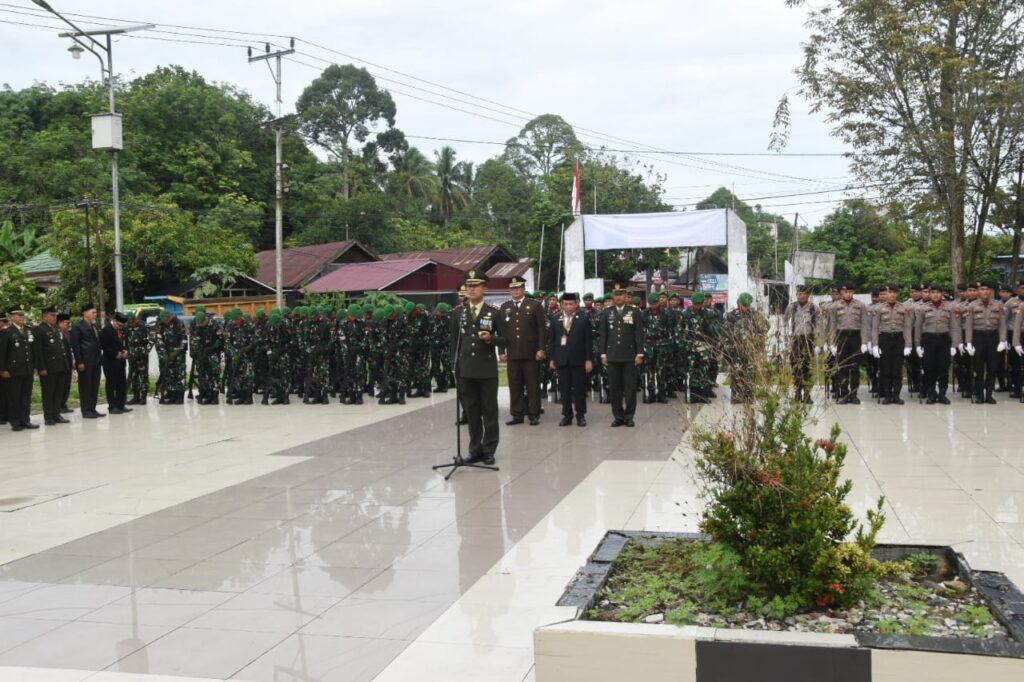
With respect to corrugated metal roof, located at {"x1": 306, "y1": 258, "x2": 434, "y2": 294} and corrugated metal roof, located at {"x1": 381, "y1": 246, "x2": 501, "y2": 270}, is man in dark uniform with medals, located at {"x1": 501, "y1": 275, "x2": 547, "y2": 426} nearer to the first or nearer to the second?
corrugated metal roof, located at {"x1": 306, "y1": 258, "x2": 434, "y2": 294}

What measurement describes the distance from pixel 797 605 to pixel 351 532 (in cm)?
348

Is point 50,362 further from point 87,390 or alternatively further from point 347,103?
point 347,103

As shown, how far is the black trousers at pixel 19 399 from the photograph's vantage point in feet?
41.1

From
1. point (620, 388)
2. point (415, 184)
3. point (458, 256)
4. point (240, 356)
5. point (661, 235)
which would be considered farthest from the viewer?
point (415, 184)

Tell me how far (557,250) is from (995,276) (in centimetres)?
2036

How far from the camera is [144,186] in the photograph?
128ft

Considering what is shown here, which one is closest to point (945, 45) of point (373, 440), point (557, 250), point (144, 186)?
point (373, 440)

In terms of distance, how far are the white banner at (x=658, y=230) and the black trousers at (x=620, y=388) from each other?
907 centimetres

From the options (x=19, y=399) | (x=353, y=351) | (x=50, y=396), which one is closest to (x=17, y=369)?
(x=19, y=399)

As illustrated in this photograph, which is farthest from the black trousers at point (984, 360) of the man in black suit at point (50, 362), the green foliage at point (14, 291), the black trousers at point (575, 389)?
the green foliage at point (14, 291)

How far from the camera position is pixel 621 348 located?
36.3 feet

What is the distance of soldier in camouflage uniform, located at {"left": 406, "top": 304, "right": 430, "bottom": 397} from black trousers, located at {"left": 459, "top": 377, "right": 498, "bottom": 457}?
5.62 m

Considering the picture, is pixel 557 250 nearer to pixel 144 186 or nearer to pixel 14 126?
pixel 144 186

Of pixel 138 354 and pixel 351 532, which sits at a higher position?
pixel 138 354
